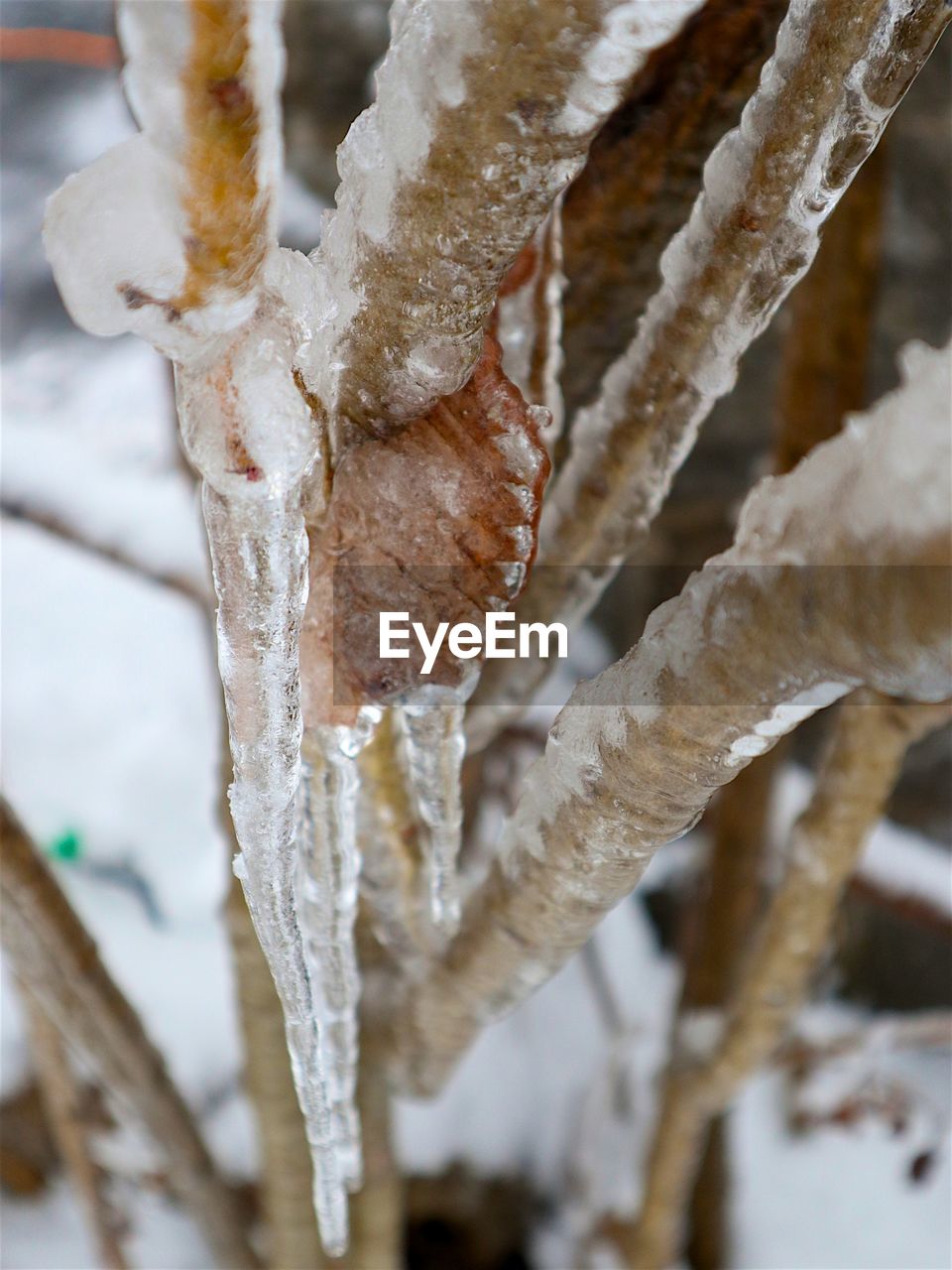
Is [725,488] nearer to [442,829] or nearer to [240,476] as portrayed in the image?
[442,829]

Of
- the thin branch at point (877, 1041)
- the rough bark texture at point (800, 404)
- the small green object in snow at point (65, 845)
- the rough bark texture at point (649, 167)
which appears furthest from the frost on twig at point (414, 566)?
the small green object in snow at point (65, 845)

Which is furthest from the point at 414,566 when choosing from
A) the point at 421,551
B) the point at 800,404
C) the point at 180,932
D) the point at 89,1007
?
the point at 180,932

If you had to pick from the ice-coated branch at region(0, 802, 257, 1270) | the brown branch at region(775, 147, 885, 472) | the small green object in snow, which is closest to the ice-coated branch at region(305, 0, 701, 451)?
the ice-coated branch at region(0, 802, 257, 1270)

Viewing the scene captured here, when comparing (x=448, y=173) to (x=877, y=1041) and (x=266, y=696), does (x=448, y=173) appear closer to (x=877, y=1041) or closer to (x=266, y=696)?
(x=266, y=696)

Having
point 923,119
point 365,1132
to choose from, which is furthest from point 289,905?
point 923,119

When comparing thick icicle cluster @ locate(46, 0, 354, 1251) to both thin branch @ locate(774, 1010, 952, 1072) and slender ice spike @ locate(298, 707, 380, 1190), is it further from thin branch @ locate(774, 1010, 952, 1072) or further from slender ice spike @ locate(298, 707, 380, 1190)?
thin branch @ locate(774, 1010, 952, 1072)

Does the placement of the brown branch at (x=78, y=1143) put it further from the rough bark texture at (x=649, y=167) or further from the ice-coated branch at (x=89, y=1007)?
the rough bark texture at (x=649, y=167)
